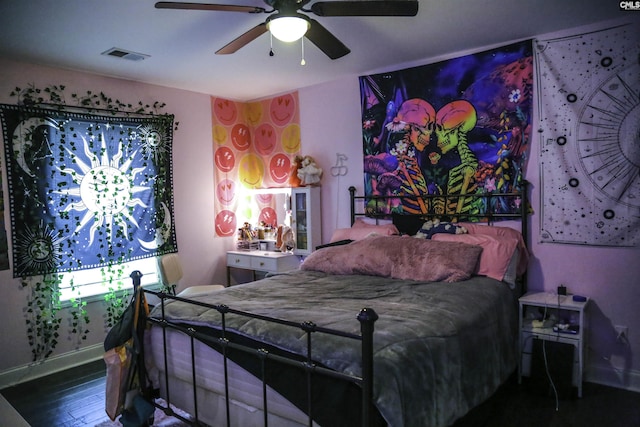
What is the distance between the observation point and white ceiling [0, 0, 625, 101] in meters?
2.59

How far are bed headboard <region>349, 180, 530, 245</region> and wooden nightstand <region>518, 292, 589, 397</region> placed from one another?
19.7 inches

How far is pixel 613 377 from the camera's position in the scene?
295 cm

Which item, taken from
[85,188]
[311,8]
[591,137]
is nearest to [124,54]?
[85,188]

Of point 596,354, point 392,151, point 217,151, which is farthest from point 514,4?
point 217,151

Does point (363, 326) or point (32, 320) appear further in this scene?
point (32, 320)

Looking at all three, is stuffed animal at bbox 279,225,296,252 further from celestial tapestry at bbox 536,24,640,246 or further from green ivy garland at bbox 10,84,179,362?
celestial tapestry at bbox 536,24,640,246

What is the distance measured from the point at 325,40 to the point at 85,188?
8.39 feet

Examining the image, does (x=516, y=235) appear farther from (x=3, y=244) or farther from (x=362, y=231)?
(x=3, y=244)

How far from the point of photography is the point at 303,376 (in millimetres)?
1749

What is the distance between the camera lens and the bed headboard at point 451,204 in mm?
3250

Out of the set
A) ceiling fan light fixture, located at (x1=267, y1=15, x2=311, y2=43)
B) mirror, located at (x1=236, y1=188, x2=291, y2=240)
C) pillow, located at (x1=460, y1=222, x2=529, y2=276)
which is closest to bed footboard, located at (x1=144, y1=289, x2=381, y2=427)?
ceiling fan light fixture, located at (x1=267, y1=15, x2=311, y2=43)

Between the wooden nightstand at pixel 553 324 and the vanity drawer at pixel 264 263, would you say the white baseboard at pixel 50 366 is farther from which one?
the wooden nightstand at pixel 553 324

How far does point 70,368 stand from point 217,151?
2543 mm

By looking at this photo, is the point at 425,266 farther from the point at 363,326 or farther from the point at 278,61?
the point at 278,61
